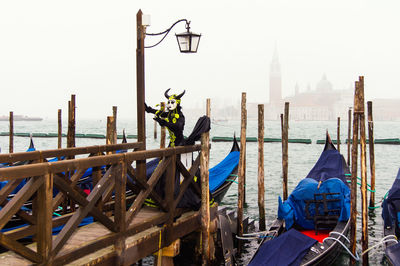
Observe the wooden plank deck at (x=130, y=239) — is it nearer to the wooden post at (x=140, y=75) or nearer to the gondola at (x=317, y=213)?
the wooden post at (x=140, y=75)

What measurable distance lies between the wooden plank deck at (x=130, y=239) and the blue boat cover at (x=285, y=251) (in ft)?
2.59

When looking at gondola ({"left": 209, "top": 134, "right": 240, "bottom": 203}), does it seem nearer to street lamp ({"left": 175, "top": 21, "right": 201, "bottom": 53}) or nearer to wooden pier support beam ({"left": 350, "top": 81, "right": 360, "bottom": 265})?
wooden pier support beam ({"left": 350, "top": 81, "right": 360, "bottom": 265})

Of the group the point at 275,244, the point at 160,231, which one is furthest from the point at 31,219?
the point at 275,244

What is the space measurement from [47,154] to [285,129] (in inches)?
209

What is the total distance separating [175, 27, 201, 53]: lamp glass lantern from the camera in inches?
180

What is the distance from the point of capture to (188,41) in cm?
458

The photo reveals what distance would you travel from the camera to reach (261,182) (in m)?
6.86

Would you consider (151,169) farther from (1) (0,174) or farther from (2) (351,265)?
(1) (0,174)

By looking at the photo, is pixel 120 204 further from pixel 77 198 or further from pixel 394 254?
pixel 394 254

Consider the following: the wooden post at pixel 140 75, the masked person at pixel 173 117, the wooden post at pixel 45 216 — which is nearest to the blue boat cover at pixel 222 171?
the masked person at pixel 173 117

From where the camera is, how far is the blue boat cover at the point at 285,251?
429 cm

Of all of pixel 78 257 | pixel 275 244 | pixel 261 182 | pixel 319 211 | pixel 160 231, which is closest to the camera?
pixel 78 257

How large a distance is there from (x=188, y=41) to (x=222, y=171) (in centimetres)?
445

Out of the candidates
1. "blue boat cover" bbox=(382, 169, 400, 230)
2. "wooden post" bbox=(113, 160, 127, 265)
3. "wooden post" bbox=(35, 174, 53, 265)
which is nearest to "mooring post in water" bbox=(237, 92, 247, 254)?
"blue boat cover" bbox=(382, 169, 400, 230)
